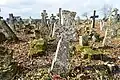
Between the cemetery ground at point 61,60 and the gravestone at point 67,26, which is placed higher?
the gravestone at point 67,26

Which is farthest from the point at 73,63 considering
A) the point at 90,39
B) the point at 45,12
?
the point at 45,12

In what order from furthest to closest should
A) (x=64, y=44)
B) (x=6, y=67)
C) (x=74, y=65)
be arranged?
(x=74, y=65) → (x=64, y=44) → (x=6, y=67)

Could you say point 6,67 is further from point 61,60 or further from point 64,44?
point 64,44

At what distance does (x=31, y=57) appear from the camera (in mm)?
12578

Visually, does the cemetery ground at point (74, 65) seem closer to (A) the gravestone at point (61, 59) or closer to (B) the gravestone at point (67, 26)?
(A) the gravestone at point (61, 59)

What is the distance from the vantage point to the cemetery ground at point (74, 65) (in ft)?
33.5

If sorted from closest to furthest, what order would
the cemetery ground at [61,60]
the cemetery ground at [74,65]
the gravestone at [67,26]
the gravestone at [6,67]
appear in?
the gravestone at [6,67] < the cemetery ground at [61,60] < the cemetery ground at [74,65] < the gravestone at [67,26]

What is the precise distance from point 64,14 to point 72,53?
3242mm

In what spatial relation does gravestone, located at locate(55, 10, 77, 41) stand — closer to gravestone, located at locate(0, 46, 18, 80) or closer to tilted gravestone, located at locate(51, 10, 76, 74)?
tilted gravestone, located at locate(51, 10, 76, 74)

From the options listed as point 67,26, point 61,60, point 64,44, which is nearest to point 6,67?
point 61,60

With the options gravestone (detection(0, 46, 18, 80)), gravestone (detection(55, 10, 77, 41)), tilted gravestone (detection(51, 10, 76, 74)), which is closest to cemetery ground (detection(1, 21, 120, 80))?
gravestone (detection(0, 46, 18, 80))

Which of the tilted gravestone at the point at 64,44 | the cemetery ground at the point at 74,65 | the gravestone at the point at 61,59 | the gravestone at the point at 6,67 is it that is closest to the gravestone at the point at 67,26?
the tilted gravestone at the point at 64,44

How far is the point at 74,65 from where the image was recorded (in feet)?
38.1

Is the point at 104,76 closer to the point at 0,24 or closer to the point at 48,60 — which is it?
the point at 48,60
